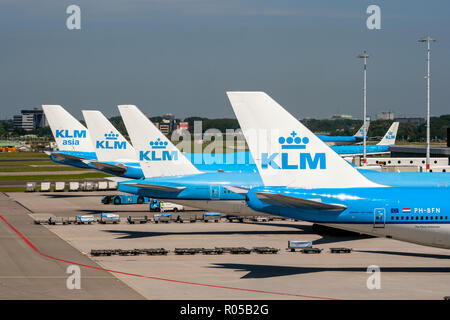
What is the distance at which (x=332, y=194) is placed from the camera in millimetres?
34625

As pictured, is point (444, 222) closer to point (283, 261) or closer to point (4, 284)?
point (283, 261)

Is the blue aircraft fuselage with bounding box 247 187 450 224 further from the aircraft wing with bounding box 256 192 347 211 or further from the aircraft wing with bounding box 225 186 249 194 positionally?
the aircraft wing with bounding box 225 186 249 194

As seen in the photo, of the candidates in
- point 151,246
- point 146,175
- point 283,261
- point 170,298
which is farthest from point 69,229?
point 170,298

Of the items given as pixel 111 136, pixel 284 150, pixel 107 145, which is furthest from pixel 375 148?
pixel 284 150

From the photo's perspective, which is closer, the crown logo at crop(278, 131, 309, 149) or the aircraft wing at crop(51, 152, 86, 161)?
the crown logo at crop(278, 131, 309, 149)

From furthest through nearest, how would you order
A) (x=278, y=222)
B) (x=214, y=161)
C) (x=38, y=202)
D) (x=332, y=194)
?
(x=38, y=202)
(x=214, y=161)
(x=278, y=222)
(x=332, y=194)

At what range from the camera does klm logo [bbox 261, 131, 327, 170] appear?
34.2 meters

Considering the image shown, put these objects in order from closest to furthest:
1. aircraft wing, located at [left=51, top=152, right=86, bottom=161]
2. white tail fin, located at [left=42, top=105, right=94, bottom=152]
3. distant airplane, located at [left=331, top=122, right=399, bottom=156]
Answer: aircraft wing, located at [left=51, top=152, right=86, bottom=161]
white tail fin, located at [left=42, top=105, right=94, bottom=152]
distant airplane, located at [left=331, top=122, right=399, bottom=156]

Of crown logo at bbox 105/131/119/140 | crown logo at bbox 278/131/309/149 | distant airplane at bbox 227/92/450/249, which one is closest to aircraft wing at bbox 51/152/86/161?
crown logo at bbox 105/131/119/140

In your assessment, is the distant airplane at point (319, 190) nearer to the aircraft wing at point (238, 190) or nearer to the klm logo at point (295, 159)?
the klm logo at point (295, 159)

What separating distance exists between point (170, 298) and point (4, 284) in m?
9.89

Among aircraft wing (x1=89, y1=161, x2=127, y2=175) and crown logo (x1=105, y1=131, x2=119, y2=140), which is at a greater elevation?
crown logo (x1=105, y1=131, x2=119, y2=140)

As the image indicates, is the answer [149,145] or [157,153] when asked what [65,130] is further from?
[157,153]

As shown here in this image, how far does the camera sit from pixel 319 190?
34688 mm
